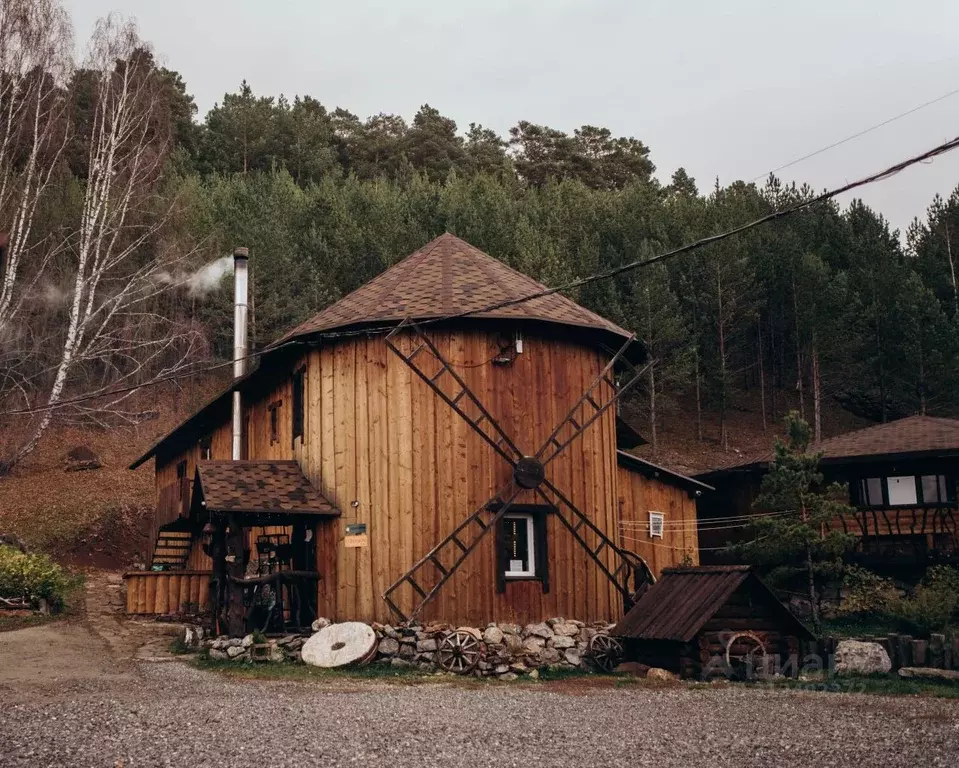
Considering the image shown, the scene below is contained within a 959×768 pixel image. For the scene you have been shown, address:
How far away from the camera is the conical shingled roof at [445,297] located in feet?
69.1

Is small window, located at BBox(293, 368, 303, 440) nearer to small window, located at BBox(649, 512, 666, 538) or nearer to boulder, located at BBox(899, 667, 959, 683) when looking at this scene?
small window, located at BBox(649, 512, 666, 538)

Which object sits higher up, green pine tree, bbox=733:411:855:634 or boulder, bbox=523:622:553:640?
green pine tree, bbox=733:411:855:634

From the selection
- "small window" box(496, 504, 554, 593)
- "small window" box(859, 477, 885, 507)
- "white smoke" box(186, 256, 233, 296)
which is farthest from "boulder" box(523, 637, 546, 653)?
"white smoke" box(186, 256, 233, 296)

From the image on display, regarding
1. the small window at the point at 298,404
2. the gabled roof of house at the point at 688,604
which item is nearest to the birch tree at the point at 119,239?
the small window at the point at 298,404

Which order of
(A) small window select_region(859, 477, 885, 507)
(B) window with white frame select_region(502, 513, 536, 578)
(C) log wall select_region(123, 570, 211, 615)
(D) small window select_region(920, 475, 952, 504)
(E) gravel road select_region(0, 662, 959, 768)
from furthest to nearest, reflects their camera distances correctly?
(A) small window select_region(859, 477, 885, 507) < (D) small window select_region(920, 475, 952, 504) < (C) log wall select_region(123, 570, 211, 615) < (B) window with white frame select_region(502, 513, 536, 578) < (E) gravel road select_region(0, 662, 959, 768)

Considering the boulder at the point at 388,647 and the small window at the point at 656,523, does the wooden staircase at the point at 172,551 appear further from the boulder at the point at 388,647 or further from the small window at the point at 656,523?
the boulder at the point at 388,647

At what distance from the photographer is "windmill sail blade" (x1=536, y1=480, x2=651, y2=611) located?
21.4 m

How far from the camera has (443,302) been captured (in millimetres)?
21359

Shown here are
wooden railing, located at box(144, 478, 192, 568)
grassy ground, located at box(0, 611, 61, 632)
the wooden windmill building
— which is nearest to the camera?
the wooden windmill building

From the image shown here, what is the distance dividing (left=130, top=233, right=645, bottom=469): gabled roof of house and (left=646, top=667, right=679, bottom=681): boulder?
6.67m

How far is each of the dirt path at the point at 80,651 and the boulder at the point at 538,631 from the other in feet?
21.0

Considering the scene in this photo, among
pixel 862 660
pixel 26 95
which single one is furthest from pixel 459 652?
pixel 26 95

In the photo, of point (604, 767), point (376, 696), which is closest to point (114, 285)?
point (376, 696)

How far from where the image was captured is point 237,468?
21500 mm
